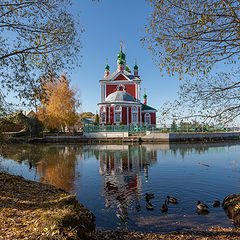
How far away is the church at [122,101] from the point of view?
124ft

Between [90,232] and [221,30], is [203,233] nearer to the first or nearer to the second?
[90,232]

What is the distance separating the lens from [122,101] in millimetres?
37875

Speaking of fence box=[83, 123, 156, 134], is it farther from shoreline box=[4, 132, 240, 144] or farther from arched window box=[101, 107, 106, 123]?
arched window box=[101, 107, 106, 123]

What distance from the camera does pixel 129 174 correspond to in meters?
11.2

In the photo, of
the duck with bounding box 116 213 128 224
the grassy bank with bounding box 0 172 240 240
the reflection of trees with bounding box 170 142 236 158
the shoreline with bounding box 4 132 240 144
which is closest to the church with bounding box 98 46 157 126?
the shoreline with bounding box 4 132 240 144

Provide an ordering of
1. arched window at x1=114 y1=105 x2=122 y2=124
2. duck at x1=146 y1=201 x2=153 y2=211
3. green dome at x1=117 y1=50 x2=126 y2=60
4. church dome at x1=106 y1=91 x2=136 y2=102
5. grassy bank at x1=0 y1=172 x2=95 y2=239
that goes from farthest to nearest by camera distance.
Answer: green dome at x1=117 y1=50 x2=126 y2=60 < church dome at x1=106 y1=91 x2=136 y2=102 < arched window at x1=114 y1=105 x2=122 y2=124 < duck at x1=146 y1=201 x2=153 y2=211 < grassy bank at x1=0 y1=172 x2=95 y2=239

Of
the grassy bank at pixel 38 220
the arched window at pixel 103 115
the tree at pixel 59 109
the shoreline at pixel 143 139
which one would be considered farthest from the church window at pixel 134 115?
the grassy bank at pixel 38 220

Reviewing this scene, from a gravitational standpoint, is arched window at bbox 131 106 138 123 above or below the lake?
above

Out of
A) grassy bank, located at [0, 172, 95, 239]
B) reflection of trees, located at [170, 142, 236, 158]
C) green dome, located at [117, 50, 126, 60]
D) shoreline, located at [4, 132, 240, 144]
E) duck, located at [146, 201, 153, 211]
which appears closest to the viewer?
grassy bank, located at [0, 172, 95, 239]

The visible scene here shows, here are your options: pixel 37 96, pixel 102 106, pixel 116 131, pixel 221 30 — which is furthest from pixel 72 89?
pixel 221 30

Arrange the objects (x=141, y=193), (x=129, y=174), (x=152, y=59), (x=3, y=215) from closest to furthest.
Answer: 1. (x=3, y=215)
2. (x=152, y=59)
3. (x=141, y=193)
4. (x=129, y=174)

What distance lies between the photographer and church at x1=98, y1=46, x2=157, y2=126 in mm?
37750

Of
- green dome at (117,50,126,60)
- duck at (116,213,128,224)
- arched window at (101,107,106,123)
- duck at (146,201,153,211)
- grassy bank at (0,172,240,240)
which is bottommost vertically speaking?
duck at (116,213,128,224)

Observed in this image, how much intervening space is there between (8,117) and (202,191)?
7.82m
